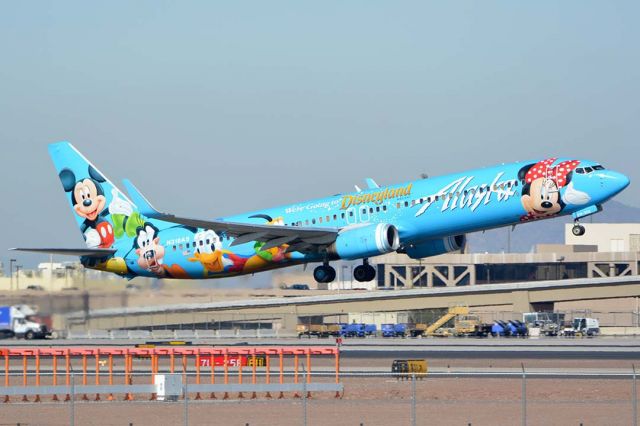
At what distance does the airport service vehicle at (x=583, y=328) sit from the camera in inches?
3760

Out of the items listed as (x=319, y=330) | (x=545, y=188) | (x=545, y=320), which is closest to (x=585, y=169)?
(x=545, y=188)

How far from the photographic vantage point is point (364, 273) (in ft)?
203

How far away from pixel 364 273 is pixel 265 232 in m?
6.41

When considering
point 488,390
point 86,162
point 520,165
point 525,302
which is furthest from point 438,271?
point 488,390

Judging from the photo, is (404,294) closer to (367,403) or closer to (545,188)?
(545,188)

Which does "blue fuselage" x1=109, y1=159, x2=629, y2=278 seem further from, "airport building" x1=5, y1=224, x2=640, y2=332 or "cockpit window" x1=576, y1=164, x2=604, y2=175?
"airport building" x1=5, y1=224, x2=640, y2=332

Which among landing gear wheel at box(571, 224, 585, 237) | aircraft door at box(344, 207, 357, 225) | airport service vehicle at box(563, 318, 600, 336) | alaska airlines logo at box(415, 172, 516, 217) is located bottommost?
airport service vehicle at box(563, 318, 600, 336)

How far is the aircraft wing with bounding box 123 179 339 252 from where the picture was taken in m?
57.7

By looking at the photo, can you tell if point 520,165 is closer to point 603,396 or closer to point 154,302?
point 603,396

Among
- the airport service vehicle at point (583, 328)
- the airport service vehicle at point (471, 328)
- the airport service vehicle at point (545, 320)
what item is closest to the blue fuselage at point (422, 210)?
the airport service vehicle at point (471, 328)

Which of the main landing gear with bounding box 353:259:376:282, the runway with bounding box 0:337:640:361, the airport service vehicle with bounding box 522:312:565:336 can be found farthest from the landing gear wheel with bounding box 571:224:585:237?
the airport service vehicle with bounding box 522:312:565:336

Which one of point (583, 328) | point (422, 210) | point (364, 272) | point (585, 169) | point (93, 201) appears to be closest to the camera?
point (585, 169)

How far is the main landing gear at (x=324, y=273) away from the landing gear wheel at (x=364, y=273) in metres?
1.23

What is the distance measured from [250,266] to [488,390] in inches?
819
